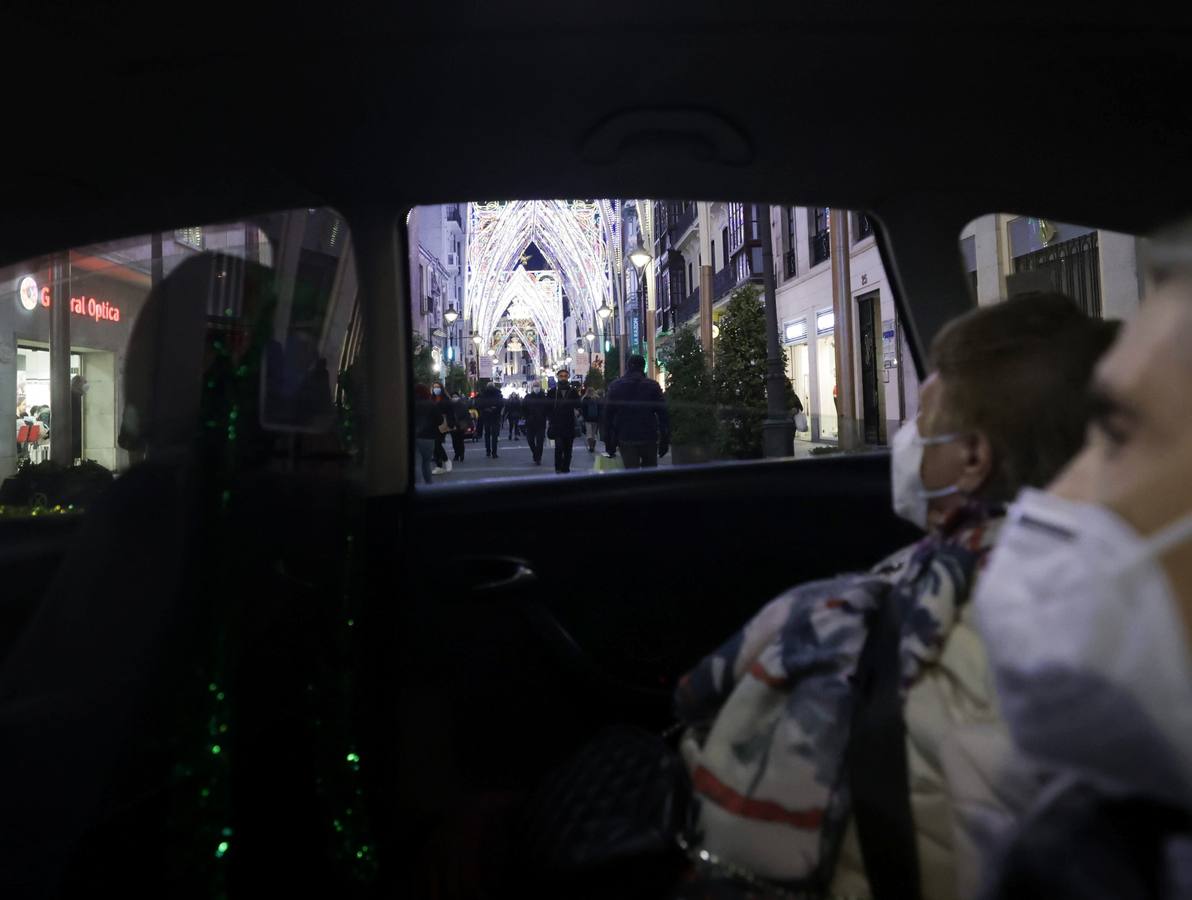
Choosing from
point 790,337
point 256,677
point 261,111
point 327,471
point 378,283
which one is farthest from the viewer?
point 790,337

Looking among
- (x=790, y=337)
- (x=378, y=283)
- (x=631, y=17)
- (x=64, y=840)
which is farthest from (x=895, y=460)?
(x=790, y=337)

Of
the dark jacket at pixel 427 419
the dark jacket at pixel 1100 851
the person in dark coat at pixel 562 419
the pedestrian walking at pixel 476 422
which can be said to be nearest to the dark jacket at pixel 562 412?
the person in dark coat at pixel 562 419

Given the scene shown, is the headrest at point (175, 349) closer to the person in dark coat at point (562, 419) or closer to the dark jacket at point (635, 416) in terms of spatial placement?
the person in dark coat at point (562, 419)

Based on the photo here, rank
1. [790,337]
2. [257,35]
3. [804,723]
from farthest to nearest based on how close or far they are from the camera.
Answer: [790,337] < [257,35] < [804,723]

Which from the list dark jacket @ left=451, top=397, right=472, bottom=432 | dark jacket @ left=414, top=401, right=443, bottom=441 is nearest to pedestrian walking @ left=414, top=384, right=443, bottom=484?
dark jacket @ left=414, top=401, right=443, bottom=441

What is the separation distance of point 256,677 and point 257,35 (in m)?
1.30

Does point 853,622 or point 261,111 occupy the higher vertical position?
point 261,111

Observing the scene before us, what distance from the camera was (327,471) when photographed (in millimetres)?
2127

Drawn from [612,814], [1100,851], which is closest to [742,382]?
[612,814]

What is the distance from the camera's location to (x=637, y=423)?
3.55m

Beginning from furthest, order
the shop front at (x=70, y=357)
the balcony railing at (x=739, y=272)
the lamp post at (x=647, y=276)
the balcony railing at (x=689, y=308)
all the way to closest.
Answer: the balcony railing at (x=739, y=272), the balcony railing at (x=689, y=308), the lamp post at (x=647, y=276), the shop front at (x=70, y=357)

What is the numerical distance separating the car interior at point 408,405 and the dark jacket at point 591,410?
439 mm

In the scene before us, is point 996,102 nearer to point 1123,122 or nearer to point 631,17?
point 1123,122

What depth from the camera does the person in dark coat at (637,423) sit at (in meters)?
3.37
